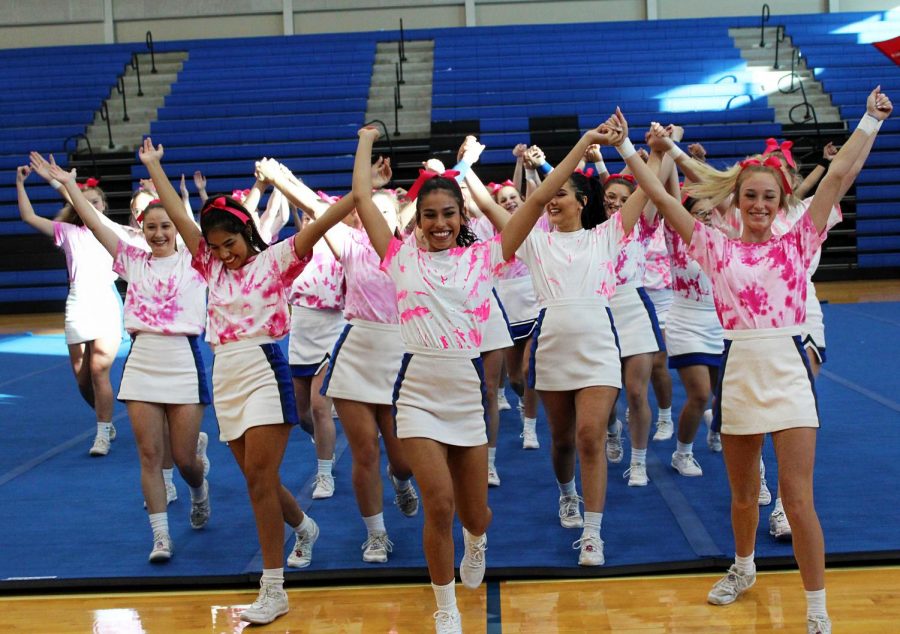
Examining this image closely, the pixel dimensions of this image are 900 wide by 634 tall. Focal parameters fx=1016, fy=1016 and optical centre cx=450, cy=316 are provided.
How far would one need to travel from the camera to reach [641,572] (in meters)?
3.92

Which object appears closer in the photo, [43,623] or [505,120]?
[43,623]

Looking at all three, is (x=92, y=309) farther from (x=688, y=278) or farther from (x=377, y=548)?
(x=688, y=278)

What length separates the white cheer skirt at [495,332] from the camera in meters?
5.38

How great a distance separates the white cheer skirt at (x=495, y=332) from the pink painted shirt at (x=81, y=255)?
7.80 feet

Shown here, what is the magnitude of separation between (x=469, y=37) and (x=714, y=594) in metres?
14.7

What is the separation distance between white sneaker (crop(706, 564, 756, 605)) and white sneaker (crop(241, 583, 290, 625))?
1.54 meters

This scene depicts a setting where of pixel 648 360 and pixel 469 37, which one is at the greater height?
pixel 469 37

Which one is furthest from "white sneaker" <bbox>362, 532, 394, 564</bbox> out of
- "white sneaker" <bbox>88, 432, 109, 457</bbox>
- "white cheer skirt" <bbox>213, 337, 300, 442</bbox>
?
"white sneaker" <bbox>88, 432, 109, 457</bbox>

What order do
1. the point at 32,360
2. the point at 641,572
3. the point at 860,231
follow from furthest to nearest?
1. the point at 860,231
2. the point at 32,360
3. the point at 641,572

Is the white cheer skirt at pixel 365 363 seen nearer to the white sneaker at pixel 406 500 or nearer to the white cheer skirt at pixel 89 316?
the white sneaker at pixel 406 500

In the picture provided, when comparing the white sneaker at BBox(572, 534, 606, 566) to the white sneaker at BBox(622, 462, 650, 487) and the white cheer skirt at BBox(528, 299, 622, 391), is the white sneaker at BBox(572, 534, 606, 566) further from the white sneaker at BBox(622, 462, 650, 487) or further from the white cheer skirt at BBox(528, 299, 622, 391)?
the white sneaker at BBox(622, 462, 650, 487)

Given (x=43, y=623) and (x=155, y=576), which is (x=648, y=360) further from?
(x=43, y=623)

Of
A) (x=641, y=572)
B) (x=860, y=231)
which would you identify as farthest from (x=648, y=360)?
(x=860, y=231)

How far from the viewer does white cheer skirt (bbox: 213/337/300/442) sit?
3666 millimetres
